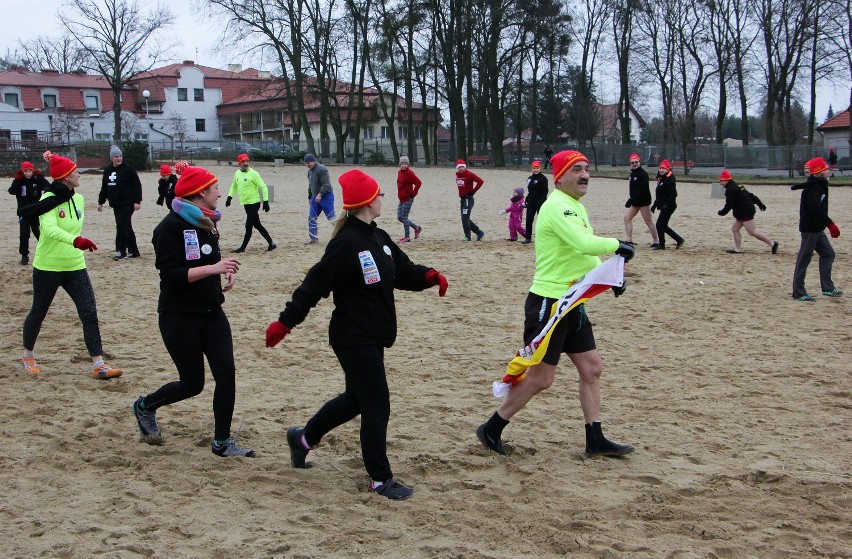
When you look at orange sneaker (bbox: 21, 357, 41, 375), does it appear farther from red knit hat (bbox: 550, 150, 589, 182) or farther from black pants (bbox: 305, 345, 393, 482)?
red knit hat (bbox: 550, 150, 589, 182)

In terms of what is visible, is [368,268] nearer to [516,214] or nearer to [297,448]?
[297,448]

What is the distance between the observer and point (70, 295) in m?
7.52

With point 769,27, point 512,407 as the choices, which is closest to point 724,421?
point 512,407

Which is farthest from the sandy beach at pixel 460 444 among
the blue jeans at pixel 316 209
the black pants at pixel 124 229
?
the blue jeans at pixel 316 209

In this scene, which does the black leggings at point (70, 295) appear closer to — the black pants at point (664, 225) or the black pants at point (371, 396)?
the black pants at point (371, 396)

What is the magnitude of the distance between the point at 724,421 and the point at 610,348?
2434mm

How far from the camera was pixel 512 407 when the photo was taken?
221 inches

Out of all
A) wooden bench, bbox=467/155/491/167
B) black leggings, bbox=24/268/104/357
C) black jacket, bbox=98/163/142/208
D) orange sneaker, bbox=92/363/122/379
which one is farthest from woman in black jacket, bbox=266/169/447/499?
wooden bench, bbox=467/155/491/167

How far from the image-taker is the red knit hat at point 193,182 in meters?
5.52

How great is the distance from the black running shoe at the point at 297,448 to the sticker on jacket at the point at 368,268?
1247mm

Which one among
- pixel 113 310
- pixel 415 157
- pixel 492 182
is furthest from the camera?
pixel 415 157

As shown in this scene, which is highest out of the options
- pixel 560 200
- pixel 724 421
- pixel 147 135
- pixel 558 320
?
pixel 147 135

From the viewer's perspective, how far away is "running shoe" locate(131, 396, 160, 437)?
5.86 m

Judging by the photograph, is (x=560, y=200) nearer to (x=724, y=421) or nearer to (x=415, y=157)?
(x=724, y=421)
